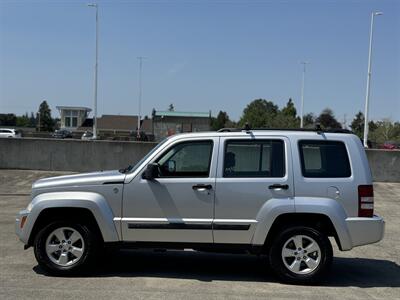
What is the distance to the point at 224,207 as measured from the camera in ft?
21.2

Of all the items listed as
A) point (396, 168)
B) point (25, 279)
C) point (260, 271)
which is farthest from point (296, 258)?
point (396, 168)

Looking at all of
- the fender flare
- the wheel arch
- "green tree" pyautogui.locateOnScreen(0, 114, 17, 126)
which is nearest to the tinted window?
the fender flare

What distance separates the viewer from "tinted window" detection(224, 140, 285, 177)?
6.57 meters

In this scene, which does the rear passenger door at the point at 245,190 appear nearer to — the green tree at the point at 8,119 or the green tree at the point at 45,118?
the green tree at the point at 45,118

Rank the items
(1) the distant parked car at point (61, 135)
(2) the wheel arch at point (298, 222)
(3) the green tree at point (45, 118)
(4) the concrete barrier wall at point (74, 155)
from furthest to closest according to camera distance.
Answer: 1. (3) the green tree at point (45, 118)
2. (1) the distant parked car at point (61, 135)
3. (4) the concrete barrier wall at point (74, 155)
4. (2) the wheel arch at point (298, 222)

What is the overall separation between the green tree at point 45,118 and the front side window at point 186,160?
134 meters

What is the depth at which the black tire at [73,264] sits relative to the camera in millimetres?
6512

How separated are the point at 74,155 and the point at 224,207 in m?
14.1

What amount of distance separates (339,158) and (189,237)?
223cm

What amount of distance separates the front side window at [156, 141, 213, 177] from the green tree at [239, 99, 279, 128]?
101340 millimetres

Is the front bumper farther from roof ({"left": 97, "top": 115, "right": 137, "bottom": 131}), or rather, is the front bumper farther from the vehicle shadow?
roof ({"left": 97, "top": 115, "right": 137, "bottom": 131})

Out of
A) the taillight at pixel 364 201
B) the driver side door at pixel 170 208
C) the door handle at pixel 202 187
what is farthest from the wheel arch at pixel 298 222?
the door handle at pixel 202 187

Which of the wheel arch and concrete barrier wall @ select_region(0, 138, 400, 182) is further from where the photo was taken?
concrete barrier wall @ select_region(0, 138, 400, 182)

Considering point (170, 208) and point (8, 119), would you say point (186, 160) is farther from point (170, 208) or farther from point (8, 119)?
point (8, 119)
